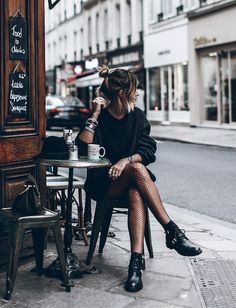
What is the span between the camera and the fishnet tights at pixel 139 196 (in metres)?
4.73

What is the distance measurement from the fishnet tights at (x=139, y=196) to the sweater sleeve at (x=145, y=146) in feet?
0.80

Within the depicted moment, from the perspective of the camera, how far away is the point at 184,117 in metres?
27.6

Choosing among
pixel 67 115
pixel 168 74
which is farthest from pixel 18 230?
pixel 168 74

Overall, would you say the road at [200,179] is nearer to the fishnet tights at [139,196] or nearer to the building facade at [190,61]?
the fishnet tights at [139,196]

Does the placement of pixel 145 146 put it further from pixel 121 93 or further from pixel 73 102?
pixel 73 102

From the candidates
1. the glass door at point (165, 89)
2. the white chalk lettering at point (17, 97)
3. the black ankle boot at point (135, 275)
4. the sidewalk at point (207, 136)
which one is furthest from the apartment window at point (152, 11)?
the black ankle boot at point (135, 275)

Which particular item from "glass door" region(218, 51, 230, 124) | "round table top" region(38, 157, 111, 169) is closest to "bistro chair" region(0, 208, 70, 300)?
"round table top" region(38, 157, 111, 169)

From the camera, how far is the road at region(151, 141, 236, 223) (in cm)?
850

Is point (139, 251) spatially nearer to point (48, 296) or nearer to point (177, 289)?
point (177, 289)

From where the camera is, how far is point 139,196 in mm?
4812

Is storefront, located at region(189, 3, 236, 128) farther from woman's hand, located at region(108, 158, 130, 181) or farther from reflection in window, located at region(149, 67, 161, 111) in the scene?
woman's hand, located at region(108, 158, 130, 181)

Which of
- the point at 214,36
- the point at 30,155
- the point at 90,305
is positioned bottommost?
the point at 90,305

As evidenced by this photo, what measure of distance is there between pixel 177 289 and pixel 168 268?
561 mm

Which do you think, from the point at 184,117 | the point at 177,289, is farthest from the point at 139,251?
the point at 184,117
